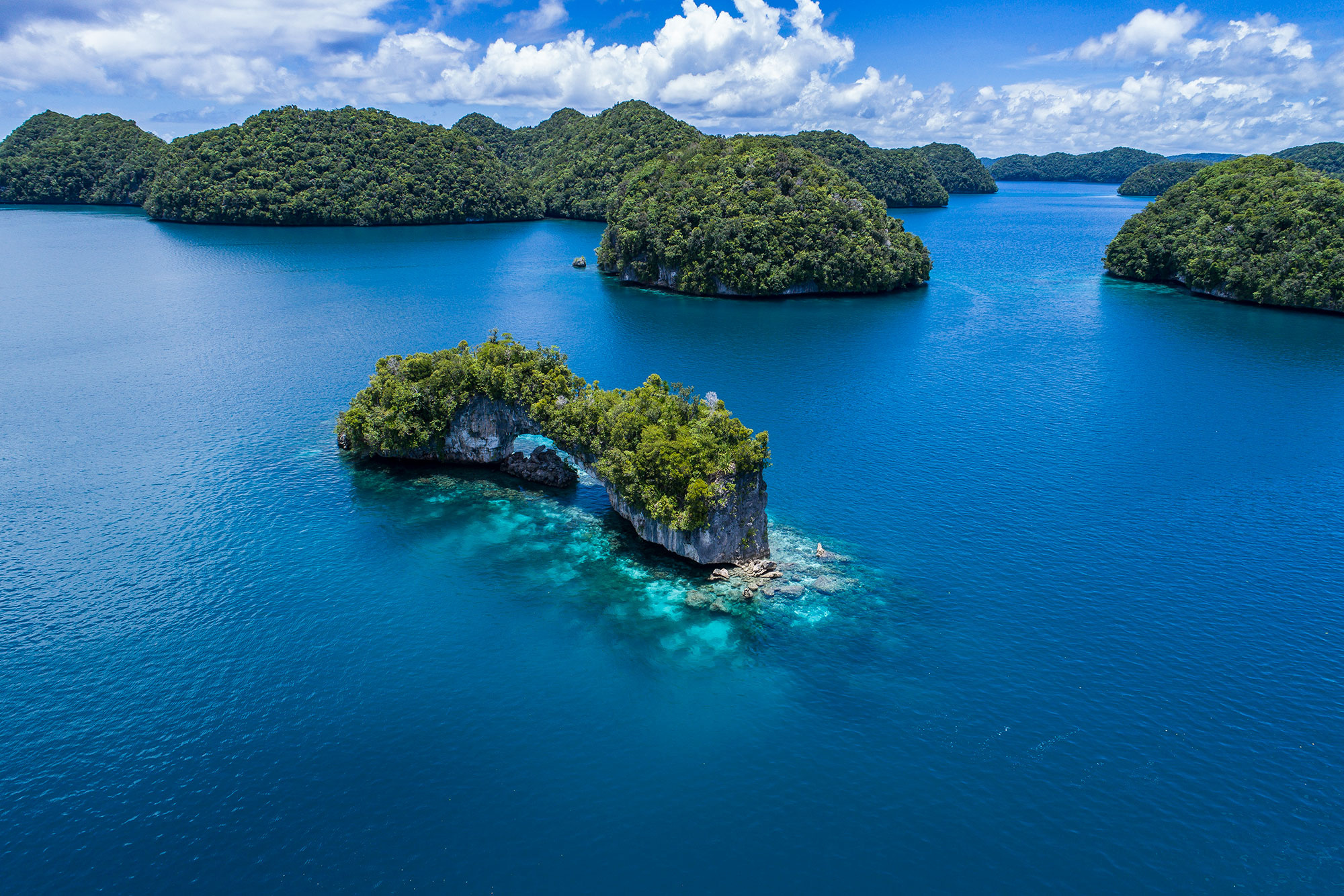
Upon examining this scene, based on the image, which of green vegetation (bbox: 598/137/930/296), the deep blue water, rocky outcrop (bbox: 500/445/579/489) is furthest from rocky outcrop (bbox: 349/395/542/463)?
green vegetation (bbox: 598/137/930/296)

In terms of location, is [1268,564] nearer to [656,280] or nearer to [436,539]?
[436,539]

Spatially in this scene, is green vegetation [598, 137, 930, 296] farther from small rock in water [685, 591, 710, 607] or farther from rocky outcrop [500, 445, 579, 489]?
small rock in water [685, 591, 710, 607]

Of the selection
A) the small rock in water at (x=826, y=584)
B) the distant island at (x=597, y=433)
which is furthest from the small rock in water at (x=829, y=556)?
the distant island at (x=597, y=433)

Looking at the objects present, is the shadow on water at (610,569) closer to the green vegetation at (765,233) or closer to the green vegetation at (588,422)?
the green vegetation at (588,422)

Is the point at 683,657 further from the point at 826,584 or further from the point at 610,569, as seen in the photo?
the point at 826,584

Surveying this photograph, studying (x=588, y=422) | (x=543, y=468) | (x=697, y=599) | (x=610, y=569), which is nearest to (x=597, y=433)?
(x=588, y=422)
